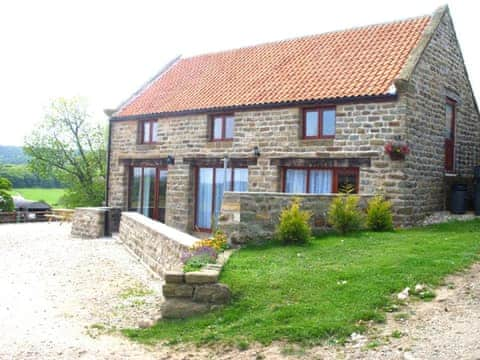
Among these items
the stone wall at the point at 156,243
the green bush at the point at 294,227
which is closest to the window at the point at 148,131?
the stone wall at the point at 156,243

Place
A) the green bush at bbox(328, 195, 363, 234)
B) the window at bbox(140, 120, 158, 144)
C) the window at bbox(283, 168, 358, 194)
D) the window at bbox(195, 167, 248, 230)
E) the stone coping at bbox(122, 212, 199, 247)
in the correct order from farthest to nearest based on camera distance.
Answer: the window at bbox(140, 120, 158, 144) → the window at bbox(195, 167, 248, 230) → the window at bbox(283, 168, 358, 194) → the green bush at bbox(328, 195, 363, 234) → the stone coping at bbox(122, 212, 199, 247)

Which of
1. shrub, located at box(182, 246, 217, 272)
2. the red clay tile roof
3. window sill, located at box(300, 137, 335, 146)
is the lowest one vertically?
shrub, located at box(182, 246, 217, 272)

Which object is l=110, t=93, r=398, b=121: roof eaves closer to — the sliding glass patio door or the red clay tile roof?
the red clay tile roof

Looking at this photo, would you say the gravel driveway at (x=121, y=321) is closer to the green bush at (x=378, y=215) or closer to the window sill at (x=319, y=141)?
the green bush at (x=378, y=215)

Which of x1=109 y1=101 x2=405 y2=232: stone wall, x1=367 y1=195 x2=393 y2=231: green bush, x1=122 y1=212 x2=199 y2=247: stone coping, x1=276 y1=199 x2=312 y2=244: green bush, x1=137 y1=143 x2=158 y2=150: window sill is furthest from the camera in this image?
x1=137 y1=143 x2=158 y2=150: window sill

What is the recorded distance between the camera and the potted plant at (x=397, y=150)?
47.8ft

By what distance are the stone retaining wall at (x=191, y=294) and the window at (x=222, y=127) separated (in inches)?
431

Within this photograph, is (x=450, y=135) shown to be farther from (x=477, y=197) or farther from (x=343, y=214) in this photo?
(x=343, y=214)

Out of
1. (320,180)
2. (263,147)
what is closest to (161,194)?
(263,147)

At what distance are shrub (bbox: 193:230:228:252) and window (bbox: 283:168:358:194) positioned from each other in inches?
199

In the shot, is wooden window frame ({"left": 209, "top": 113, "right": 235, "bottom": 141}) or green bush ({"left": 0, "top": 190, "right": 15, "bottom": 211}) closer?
wooden window frame ({"left": 209, "top": 113, "right": 235, "bottom": 141})

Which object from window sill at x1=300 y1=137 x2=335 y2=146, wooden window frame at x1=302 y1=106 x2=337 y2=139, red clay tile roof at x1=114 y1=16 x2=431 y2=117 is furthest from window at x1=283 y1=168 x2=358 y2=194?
red clay tile roof at x1=114 y1=16 x2=431 y2=117

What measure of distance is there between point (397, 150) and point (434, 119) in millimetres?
3279

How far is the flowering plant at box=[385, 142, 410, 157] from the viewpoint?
1456 cm
